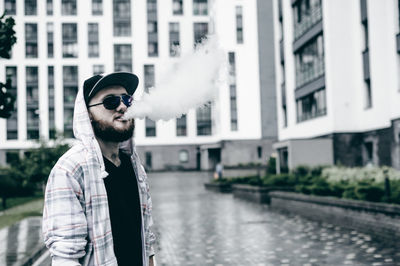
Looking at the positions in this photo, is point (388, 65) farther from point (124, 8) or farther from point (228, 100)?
point (124, 8)

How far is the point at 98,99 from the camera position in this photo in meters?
3.13

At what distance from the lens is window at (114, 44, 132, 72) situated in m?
67.8

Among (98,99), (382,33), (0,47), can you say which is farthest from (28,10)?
(98,99)

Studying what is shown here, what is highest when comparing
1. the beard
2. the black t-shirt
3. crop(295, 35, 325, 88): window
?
crop(295, 35, 325, 88): window

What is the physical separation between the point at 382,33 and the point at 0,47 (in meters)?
21.1

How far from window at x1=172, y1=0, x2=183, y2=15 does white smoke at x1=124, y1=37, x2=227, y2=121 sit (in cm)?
6733

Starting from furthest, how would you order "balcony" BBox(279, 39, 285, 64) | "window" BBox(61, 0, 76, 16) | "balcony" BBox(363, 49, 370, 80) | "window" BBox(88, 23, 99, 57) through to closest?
"window" BBox(88, 23, 99, 57) → "window" BBox(61, 0, 76, 16) → "balcony" BBox(279, 39, 285, 64) → "balcony" BBox(363, 49, 370, 80)

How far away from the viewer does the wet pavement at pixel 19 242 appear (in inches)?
354

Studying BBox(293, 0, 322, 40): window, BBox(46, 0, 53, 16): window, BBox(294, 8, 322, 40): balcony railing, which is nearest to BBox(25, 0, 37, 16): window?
BBox(46, 0, 53, 16): window

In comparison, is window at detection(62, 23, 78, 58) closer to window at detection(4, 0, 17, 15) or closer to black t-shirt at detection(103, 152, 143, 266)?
window at detection(4, 0, 17, 15)

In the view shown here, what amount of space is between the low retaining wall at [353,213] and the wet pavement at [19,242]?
7046mm

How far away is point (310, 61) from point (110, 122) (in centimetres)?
3285

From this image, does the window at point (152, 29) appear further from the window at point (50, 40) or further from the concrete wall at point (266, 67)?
the concrete wall at point (266, 67)

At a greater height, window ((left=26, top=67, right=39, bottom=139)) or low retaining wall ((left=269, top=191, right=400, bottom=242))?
window ((left=26, top=67, right=39, bottom=139))
